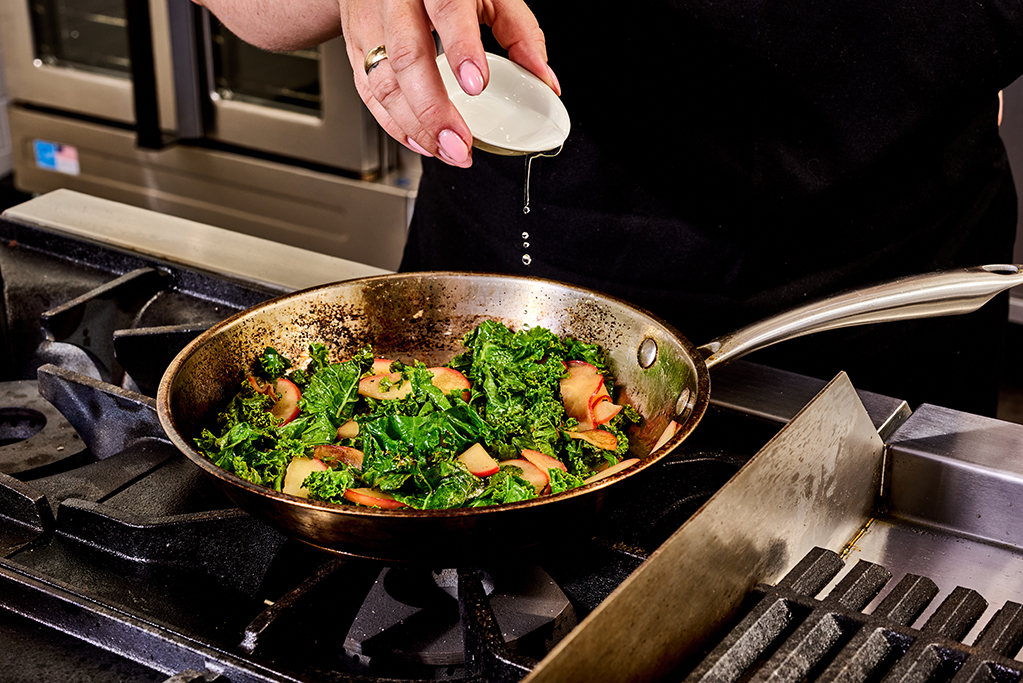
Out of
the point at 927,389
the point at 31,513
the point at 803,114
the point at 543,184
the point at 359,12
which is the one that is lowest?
the point at 927,389

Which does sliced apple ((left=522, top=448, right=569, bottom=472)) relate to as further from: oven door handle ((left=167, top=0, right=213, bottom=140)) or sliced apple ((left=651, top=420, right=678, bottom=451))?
oven door handle ((left=167, top=0, right=213, bottom=140))

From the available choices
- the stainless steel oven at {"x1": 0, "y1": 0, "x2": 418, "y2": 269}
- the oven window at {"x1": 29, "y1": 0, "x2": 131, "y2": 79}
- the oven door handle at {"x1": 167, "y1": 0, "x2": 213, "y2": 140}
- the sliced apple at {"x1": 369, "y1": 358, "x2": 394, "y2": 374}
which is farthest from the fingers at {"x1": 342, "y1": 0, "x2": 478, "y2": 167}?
the oven window at {"x1": 29, "y1": 0, "x2": 131, "y2": 79}

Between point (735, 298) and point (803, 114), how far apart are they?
0.26m

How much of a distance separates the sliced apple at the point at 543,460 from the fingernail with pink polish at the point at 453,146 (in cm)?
27

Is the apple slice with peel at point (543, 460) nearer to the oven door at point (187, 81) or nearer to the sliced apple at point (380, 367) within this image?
the sliced apple at point (380, 367)

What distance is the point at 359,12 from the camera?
938 millimetres

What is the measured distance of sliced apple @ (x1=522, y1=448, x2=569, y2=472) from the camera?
0.87 m

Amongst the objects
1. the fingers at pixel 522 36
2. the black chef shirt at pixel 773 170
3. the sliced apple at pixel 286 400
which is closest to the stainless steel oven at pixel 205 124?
the black chef shirt at pixel 773 170

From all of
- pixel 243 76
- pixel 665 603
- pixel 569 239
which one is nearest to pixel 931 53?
pixel 569 239

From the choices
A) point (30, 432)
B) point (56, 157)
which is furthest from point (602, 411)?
point (56, 157)

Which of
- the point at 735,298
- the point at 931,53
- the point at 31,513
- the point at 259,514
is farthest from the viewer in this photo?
the point at 735,298

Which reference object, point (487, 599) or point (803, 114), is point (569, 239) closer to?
point (803, 114)

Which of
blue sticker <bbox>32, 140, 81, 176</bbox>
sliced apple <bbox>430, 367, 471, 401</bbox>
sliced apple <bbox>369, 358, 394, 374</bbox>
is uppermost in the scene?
sliced apple <bbox>430, 367, 471, 401</bbox>

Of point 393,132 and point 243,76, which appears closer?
point 393,132
